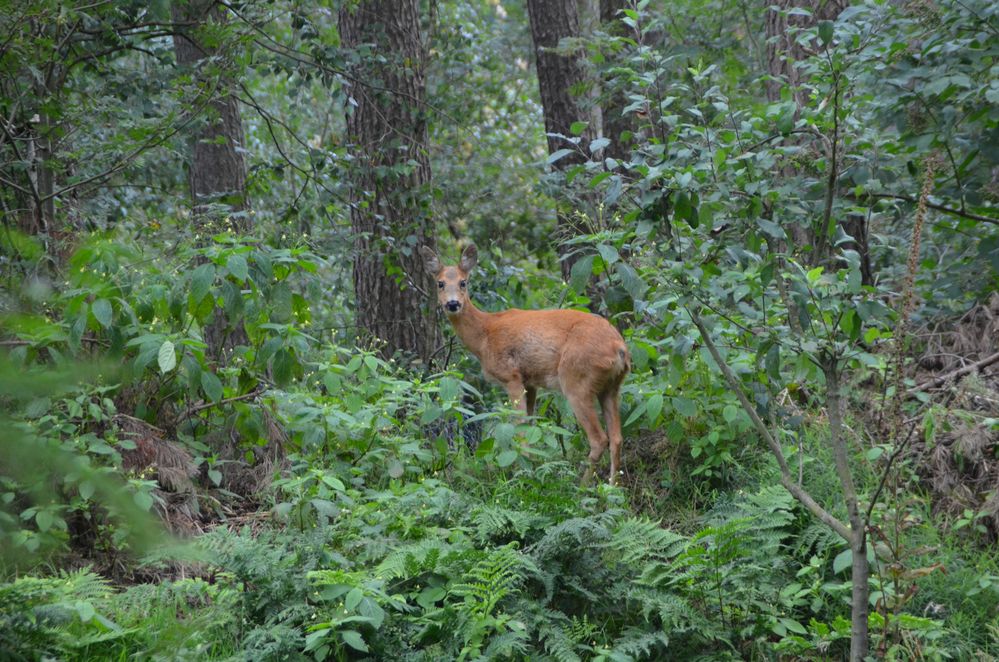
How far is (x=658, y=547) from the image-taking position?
16.5 ft

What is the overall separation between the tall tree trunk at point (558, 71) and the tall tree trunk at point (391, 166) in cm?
178

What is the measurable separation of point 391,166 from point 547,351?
223 centimetres

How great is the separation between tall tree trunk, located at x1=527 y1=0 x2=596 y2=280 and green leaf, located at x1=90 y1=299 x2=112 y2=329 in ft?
20.7

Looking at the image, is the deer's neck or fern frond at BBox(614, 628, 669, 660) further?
the deer's neck

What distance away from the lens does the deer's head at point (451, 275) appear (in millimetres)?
8884

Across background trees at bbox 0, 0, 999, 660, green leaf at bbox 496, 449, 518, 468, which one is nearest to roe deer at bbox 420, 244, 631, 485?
background trees at bbox 0, 0, 999, 660

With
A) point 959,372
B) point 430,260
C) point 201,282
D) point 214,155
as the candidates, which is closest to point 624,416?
point 959,372

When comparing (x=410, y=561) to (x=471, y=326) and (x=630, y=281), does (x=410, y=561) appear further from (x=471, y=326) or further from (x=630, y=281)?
(x=471, y=326)

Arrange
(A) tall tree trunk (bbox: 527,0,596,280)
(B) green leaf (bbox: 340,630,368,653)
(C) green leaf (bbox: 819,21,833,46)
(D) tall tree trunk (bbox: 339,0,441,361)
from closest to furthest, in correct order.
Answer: (C) green leaf (bbox: 819,21,833,46)
(B) green leaf (bbox: 340,630,368,653)
(D) tall tree trunk (bbox: 339,0,441,361)
(A) tall tree trunk (bbox: 527,0,596,280)

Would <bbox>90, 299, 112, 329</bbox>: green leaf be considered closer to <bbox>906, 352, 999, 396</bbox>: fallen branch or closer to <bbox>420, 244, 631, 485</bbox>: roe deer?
<bbox>420, 244, 631, 485</bbox>: roe deer

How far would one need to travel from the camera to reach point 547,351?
812 cm

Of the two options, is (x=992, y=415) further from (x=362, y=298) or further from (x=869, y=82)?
(x=362, y=298)

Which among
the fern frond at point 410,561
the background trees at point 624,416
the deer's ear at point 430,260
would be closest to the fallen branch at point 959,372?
the background trees at point 624,416

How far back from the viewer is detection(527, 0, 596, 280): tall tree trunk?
10.9m
